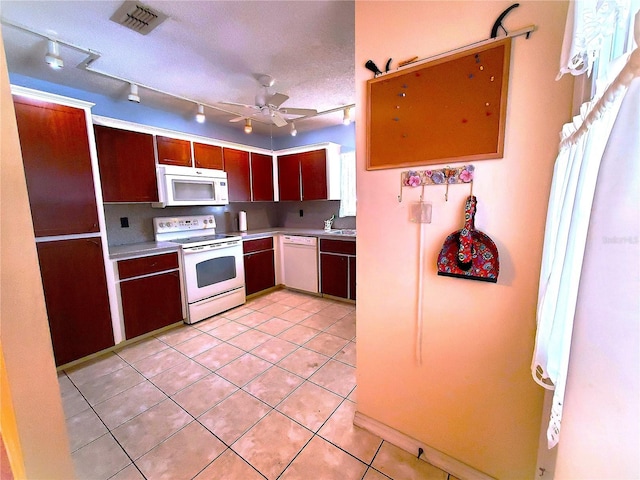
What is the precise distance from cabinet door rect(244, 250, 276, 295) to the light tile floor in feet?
3.17

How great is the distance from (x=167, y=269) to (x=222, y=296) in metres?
0.74

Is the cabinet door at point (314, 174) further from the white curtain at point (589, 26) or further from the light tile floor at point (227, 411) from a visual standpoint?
the white curtain at point (589, 26)

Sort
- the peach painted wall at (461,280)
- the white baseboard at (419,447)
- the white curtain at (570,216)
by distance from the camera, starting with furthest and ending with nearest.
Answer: the white baseboard at (419,447), the peach painted wall at (461,280), the white curtain at (570,216)

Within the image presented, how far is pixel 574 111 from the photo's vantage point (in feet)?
2.91

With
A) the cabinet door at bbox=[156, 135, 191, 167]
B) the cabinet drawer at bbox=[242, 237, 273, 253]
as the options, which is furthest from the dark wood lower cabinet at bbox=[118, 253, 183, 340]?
the cabinet door at bbox=[156, 135, 191, 167]

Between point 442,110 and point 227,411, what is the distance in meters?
2.17

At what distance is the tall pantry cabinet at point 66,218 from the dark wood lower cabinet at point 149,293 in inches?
7.0

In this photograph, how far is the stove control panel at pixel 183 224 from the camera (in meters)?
3.13

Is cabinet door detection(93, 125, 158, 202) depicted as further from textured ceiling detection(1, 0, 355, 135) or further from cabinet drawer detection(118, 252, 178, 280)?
cabinet drawer detection(118, 252, 178, 280)

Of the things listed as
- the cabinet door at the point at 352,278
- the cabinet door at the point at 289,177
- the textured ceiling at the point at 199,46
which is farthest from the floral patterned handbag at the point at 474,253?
the cabinet door at the point at 289,177

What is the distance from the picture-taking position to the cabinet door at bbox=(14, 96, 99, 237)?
1890 mm

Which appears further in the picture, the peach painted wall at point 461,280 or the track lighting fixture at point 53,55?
the track lighting fixture at point 53,55

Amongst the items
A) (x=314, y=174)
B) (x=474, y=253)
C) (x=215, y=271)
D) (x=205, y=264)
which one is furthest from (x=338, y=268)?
(x=474, y=253)

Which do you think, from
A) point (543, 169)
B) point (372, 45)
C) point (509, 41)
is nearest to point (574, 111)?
point (543, 169)
